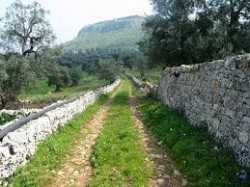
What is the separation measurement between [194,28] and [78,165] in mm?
29805

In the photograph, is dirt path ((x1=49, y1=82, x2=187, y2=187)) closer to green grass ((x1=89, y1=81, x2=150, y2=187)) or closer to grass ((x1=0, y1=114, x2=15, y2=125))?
green grass ((x1=89, y1=81, x2=150, y2=187))

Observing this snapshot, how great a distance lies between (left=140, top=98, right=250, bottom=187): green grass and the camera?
33.0 ft

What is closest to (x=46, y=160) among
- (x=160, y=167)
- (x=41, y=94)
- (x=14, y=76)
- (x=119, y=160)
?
(x=119, y=160)

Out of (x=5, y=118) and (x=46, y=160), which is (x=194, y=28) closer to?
(x=5, y=118)

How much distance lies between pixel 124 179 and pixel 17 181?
2895 millimetres

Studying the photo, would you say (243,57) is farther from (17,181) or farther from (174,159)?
(17,181)

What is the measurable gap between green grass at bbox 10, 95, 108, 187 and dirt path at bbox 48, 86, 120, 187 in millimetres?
216

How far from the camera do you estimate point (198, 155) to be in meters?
12.1

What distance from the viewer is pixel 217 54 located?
36312mm

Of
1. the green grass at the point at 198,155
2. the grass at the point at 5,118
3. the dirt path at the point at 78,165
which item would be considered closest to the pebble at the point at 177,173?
the green grass at the point at 198,155

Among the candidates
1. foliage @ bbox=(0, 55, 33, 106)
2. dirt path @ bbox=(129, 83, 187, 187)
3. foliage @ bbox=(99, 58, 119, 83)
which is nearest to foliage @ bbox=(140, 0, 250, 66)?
foliage @ bbox=(0, 55, 33, 106)

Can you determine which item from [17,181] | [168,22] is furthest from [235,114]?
[168,22]

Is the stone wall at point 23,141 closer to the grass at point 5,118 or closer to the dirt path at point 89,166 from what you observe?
the dirt path at point 89,166

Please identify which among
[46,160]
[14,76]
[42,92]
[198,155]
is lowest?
[42,92]
